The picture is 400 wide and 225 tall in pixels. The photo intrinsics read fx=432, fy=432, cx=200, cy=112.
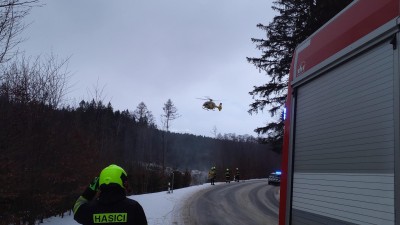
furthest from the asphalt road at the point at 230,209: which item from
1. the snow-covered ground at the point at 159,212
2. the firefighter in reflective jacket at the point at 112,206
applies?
the firefighter in reflective jacket at the point at 112,206

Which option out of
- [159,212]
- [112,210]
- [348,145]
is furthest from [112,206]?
[159,212]

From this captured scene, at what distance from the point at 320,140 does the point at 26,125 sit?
936 cm

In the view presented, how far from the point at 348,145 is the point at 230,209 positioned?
1807 cm

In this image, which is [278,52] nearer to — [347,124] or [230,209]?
[230,209]

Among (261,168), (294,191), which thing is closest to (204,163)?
(261,168)

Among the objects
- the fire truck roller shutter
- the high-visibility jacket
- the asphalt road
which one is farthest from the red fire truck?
the asphalt road

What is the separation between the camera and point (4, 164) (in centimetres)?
920

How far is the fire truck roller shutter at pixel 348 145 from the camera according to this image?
110 inches

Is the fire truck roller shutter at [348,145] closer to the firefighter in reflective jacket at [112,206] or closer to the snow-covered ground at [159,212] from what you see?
the firefighter in reflective jacket at [112,206]

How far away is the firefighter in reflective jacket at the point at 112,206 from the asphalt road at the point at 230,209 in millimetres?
12774

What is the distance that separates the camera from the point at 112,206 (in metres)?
3.25

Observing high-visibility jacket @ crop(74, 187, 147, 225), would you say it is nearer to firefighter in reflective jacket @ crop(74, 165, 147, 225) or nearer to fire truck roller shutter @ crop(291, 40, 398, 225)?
firefighter in reflective jacket @ crop(74, 165, 147, 225)

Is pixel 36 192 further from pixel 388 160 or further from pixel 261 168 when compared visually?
pixel 261 168

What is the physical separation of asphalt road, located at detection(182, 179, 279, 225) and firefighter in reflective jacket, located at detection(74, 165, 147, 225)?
503 inches
